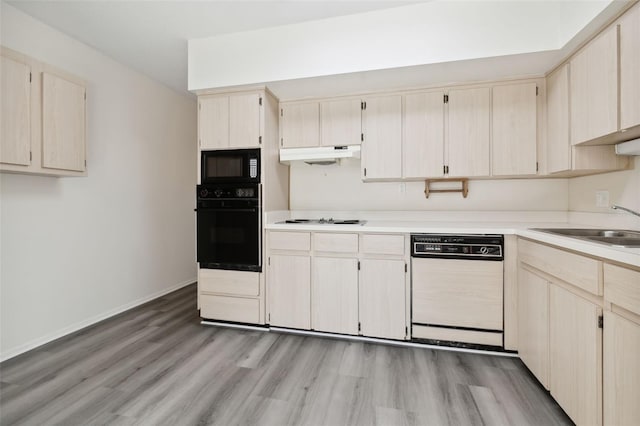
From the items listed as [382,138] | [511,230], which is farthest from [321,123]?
[511,230]

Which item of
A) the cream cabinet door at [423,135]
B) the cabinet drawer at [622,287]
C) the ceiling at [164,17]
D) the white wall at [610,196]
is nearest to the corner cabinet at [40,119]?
the ceiling at [164,17]

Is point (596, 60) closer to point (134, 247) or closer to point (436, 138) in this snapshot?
point (436, 138)

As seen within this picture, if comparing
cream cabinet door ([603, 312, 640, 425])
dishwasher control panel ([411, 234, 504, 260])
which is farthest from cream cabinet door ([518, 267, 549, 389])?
cream cabinet door ([603, 312, 640, 425])

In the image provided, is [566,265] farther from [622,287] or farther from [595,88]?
[595,88]

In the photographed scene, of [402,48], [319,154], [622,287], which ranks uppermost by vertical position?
[402,48]

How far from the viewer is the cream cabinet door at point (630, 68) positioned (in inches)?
57.9

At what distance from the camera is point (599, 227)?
88.1 inches

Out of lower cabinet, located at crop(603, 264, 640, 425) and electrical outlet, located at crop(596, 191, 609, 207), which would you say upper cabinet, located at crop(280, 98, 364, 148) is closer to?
electrical outlet, located at crop(596, 191, 609, 207)

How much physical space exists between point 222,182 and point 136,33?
Result: 1.52 metres

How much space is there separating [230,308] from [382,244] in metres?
1.60

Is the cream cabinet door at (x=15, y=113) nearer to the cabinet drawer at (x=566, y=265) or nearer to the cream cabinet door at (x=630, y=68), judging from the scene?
the cabinet drawer at (x=566, y=265)

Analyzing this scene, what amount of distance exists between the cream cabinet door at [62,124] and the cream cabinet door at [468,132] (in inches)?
129

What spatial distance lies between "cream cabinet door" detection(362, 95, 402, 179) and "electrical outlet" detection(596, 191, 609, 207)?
153 cm

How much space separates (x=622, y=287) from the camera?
1.19 m
